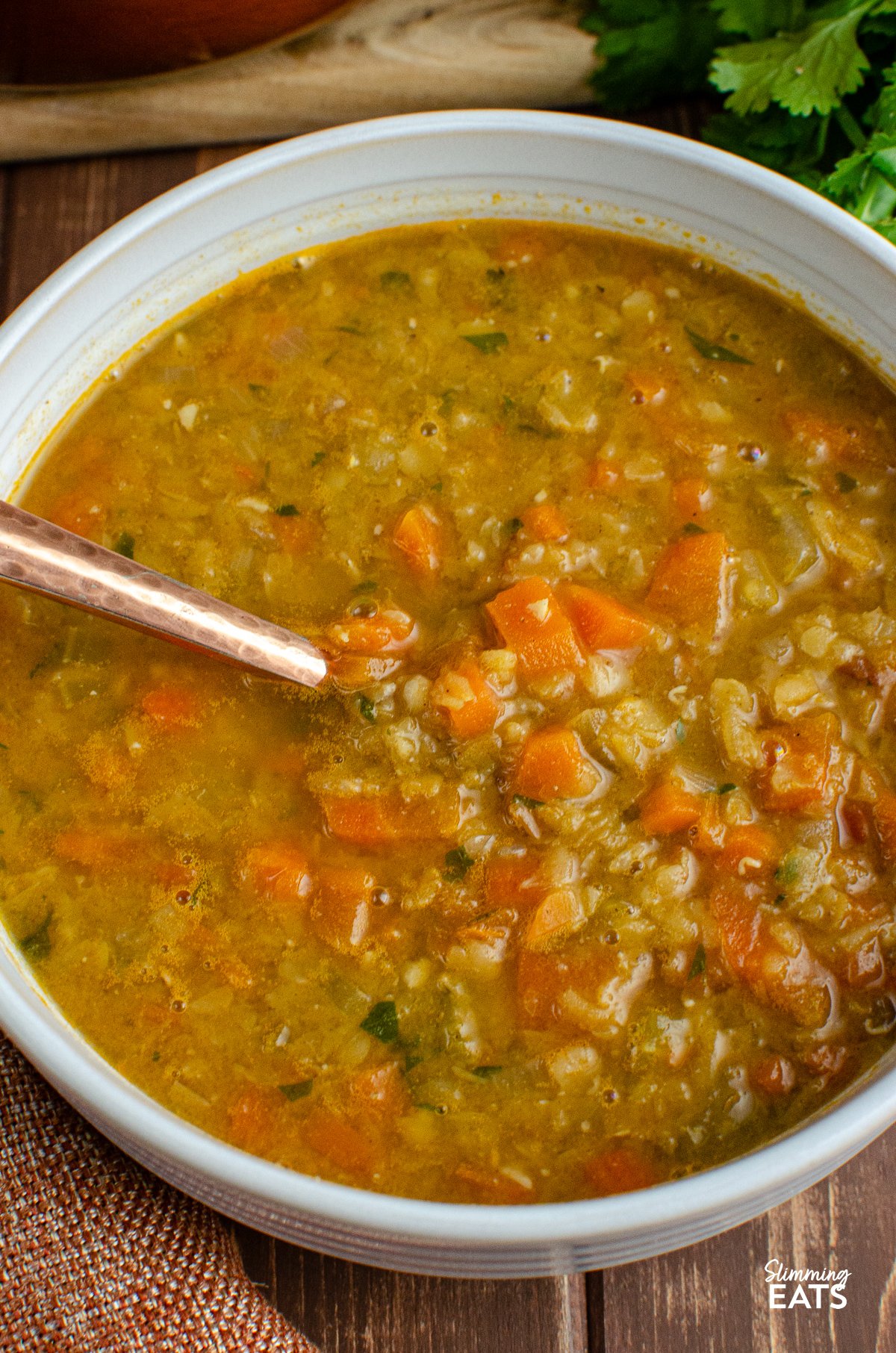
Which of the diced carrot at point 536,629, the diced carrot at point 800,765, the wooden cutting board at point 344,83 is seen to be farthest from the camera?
the wooden cutting board at point 344,83

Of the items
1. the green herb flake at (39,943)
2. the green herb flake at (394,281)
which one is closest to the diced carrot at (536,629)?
the green herb flake at (394,281)

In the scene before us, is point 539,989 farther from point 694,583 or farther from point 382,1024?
point 694,583

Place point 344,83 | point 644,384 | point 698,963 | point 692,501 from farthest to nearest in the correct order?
point 344,83
point 644,384
point 692,501
point 698,963

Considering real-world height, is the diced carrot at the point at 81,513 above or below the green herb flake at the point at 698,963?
above

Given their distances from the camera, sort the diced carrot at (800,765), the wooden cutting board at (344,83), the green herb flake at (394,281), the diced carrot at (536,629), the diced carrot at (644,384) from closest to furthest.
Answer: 1. the diced carrot at (800,765)
2. the diced carrot at (536,629)
3. the diced carrot at (644,384)
4. the green herb flake at (394,281)
5. the wooden cutting board at (344,83)

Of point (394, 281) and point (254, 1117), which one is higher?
point (394, 281)

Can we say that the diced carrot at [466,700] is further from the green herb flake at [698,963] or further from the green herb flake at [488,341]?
the green herb flake at [488,341]

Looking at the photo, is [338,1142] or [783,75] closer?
[338,1142]

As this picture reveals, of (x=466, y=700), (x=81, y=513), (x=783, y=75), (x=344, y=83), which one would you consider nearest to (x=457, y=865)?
(x=466, y=700)
